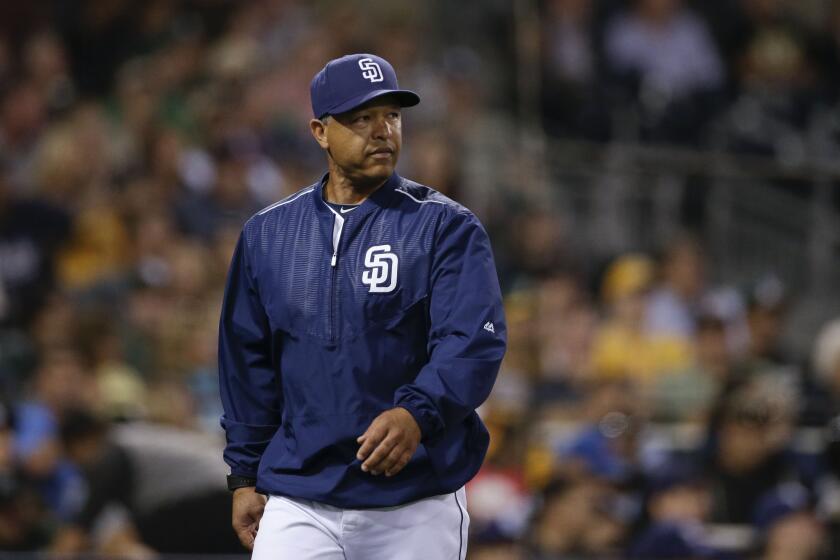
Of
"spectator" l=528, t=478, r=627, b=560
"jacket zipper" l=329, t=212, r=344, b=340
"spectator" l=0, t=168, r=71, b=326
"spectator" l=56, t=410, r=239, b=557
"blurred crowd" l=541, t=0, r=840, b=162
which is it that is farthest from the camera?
"blurred crowd" l=541, t=0, r=840, b=162

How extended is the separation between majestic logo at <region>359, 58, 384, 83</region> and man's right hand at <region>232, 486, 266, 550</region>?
3.54 feet

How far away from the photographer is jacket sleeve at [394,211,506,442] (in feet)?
11.0

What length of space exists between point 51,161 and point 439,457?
5685 mm

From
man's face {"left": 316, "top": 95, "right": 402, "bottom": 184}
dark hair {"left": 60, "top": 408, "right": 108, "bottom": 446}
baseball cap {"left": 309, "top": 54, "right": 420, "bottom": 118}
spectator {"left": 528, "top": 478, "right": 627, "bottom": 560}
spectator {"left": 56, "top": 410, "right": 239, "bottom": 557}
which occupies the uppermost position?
baseball cap {"left": 309, "top": 54, "right": 420, "bottom": 118}

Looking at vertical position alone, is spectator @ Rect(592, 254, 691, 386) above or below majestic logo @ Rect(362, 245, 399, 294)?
below

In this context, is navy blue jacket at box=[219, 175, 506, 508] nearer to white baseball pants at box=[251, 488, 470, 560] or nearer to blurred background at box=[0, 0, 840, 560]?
white baseball pants at box=[251, 488, 470, 560]

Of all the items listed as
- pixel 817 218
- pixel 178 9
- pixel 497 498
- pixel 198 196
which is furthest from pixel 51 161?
pixel 817 218

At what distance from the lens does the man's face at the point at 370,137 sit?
11.8ft

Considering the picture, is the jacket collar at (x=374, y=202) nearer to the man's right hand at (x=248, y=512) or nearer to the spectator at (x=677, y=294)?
the man's right hand at (x=248, y=512)

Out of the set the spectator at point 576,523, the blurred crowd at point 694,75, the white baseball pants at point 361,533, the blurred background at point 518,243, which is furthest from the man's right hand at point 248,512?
the blurred crowd at point 694,75

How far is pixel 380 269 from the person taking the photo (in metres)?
3.54

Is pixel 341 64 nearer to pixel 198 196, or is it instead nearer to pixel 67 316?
pixel 67 316

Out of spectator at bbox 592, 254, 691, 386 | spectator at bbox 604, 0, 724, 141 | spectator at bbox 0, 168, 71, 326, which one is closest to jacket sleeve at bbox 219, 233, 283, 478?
spectator at bbox 0, 168, 71, 326

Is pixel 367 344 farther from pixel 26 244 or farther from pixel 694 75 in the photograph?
pixel 694 75
